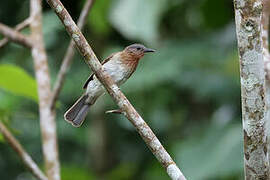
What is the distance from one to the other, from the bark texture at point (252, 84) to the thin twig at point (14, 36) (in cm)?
189

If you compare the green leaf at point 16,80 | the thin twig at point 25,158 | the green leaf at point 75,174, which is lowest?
the green leaf at point 75,174

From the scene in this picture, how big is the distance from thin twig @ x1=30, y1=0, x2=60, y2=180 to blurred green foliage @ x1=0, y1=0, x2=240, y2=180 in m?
0.90

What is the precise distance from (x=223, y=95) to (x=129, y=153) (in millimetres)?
1323

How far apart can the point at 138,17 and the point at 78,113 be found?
1.21 metres

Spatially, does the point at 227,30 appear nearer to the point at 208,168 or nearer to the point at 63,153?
the point at 208,168

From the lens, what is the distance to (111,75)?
4.00 m

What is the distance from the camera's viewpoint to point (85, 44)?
2.61m

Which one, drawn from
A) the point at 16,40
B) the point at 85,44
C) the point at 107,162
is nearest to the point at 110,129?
the point at 107,162

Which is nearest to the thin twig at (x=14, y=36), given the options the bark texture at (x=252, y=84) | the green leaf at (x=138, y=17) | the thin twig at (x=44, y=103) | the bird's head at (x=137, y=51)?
the thin twig at (x=44, y=103)

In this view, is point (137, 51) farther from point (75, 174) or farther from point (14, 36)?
point (75, 174)

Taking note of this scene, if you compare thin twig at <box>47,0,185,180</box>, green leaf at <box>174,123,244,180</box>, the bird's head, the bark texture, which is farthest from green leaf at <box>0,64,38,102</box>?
the bark texture

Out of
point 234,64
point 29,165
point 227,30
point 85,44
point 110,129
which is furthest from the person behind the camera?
point 110,129

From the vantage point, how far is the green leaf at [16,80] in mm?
3705

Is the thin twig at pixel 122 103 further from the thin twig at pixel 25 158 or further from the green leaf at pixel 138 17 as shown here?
the green leaf at pixel 138 17
